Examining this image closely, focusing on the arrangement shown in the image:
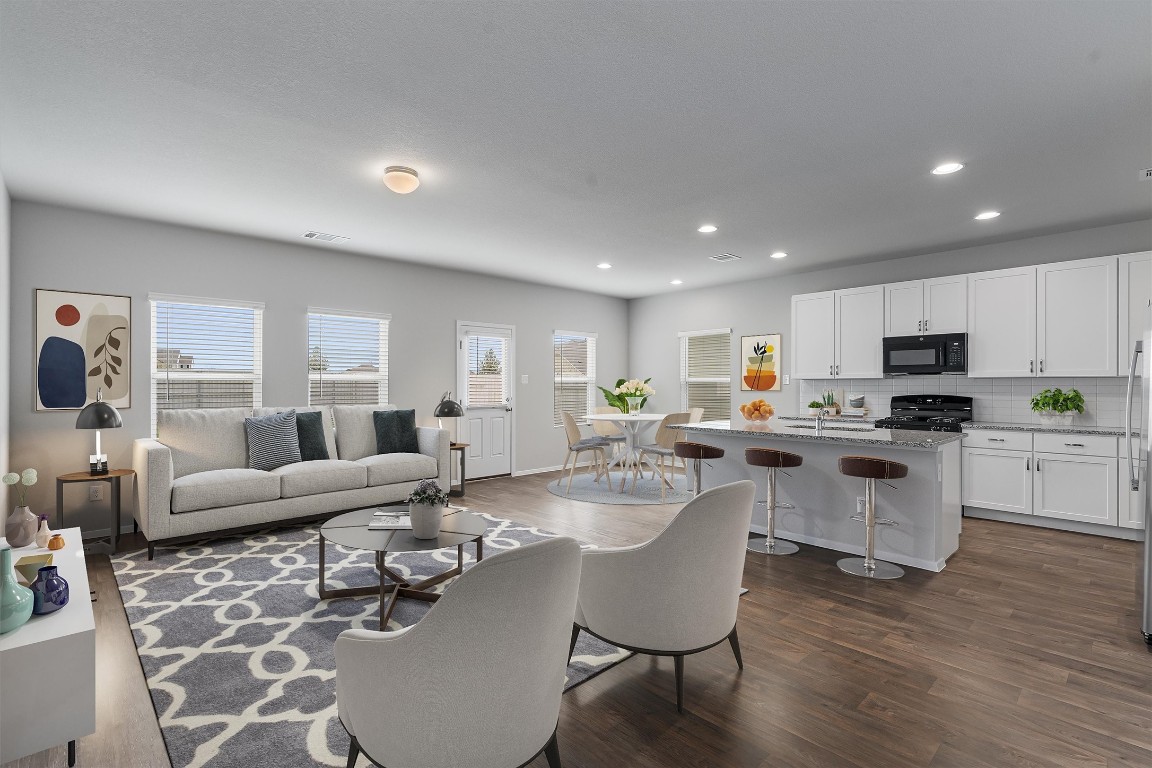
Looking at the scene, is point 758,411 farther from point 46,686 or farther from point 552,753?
point 46,686

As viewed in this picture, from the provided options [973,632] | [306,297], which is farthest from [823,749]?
[306,297]

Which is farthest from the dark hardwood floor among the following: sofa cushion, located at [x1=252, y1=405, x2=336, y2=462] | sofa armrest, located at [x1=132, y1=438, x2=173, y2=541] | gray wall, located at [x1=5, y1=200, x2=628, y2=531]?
sofa cushion, located at [x1=252, y1=405, x2=336, y2=462]

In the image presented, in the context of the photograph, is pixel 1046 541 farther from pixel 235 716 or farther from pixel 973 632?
pixel 235 716

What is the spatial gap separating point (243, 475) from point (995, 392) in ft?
22.2

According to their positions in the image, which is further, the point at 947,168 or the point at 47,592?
the point at 947,168

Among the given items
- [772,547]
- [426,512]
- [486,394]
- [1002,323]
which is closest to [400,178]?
[426,512]

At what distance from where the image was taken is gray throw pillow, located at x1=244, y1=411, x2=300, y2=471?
4.80 metres

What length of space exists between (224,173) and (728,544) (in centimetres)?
381

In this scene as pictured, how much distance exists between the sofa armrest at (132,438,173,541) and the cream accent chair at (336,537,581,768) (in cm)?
332

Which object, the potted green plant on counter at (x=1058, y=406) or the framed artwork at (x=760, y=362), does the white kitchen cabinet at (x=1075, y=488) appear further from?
the framed artwork at (x=760, y=362)

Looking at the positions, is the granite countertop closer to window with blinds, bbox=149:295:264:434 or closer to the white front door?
the white front door

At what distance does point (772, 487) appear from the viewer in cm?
418

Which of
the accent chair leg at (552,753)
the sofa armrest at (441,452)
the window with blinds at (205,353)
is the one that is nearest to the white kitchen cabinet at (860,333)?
the sofa armrest at (441,452)

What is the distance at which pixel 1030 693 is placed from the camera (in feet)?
7.45
